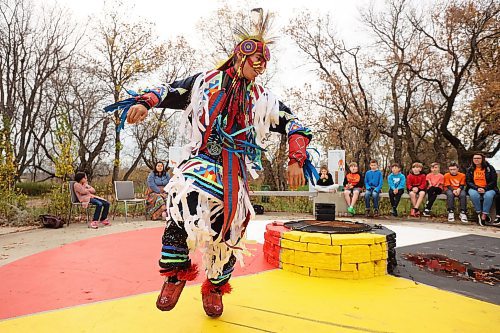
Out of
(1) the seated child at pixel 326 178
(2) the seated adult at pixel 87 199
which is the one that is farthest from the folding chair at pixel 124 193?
(1) the seated child at pixel 326 178

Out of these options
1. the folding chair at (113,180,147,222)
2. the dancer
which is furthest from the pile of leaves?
the folding chair at (113,180,147,222)

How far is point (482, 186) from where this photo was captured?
285 inches

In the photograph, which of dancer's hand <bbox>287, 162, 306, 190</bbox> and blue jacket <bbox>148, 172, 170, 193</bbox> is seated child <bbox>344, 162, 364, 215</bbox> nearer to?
blue jacket <bbox>148, 172, 170, 193</bbox>

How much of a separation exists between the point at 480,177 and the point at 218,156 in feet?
23.3

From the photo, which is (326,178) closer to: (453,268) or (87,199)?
(87,199)

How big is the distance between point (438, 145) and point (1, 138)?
18647mm

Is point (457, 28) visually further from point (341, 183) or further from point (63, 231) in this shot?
point (63, 231)

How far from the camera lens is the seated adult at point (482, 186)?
7082mm

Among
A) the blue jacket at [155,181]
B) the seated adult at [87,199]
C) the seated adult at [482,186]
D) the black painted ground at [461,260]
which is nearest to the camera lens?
the black painted ground at [461,260]

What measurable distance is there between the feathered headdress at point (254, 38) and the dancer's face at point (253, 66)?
22 mm

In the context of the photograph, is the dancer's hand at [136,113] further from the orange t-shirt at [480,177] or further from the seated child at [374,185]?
the orange t-shirt at [480,177]

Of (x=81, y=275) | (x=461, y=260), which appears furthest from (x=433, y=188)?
(x=81, y=275)

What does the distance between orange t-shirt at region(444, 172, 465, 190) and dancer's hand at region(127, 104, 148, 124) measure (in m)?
7.58

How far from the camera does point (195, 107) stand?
202cm
